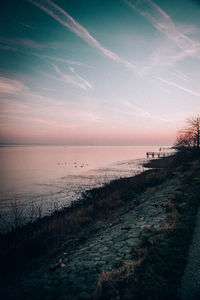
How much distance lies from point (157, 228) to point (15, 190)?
25.6 m

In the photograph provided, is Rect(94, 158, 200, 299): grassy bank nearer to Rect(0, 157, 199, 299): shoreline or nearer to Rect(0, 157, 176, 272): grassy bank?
Rect(0, 157, 199, 299): shoreline

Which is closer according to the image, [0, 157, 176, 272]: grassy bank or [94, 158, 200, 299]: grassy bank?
[94, 158, 200, 299]: grassy bank

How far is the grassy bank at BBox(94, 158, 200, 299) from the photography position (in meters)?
3.49

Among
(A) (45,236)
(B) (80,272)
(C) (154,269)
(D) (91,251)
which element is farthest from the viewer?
(A) (45,236)

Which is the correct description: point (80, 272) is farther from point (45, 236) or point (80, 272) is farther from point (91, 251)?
point (45, 236)

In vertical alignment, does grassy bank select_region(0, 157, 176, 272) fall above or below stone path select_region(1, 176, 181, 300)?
below

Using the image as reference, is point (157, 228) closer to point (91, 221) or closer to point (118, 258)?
point (118, 258)

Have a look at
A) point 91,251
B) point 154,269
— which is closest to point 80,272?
point 91,251

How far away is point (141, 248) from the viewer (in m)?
5.07

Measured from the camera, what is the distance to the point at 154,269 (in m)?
4.08

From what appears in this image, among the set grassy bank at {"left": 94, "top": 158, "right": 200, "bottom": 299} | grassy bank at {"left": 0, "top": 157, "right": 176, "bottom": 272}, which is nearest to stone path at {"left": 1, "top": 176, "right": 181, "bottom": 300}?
grassy bank at {"left": 94, "top": 158, "right": 200, "bottom": 299}

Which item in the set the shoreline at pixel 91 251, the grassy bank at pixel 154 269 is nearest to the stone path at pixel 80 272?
the shoreline at pixel 91 251

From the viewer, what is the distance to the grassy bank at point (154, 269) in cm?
349

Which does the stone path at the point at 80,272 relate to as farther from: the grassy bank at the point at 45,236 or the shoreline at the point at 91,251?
the grassy bank at the point at 45,236
